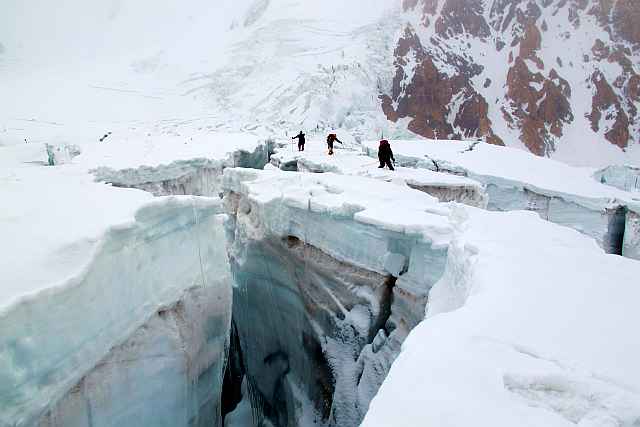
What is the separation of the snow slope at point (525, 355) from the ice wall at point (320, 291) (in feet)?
3.58

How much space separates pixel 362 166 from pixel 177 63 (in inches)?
998

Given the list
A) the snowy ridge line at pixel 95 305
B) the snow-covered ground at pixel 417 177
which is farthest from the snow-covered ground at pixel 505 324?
the snow-covered ground at pixel 417 177

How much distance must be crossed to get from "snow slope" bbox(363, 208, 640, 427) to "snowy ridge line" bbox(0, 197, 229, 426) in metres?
1.77

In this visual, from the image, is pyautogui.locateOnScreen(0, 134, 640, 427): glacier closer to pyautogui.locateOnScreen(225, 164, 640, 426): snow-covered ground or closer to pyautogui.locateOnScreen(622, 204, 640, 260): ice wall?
pyautogui.locateOnScreen(225, 164, 640, 426): snow-covered ground

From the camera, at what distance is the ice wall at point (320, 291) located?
396 centimetres

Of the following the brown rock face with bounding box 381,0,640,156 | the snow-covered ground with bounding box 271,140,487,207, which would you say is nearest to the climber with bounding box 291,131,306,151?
the snow-covered ground with bounding box 271,140,487,207

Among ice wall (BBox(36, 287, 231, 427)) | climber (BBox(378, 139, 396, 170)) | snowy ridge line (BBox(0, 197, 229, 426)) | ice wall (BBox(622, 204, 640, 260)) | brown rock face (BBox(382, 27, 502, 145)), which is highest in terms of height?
brown rock face (BBox(382, 27, 502, 145))

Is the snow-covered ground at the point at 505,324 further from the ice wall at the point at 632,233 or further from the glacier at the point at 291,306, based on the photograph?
the ice wall at the point at 632,233

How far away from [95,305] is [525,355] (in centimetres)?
236

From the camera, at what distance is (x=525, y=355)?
5.89ft

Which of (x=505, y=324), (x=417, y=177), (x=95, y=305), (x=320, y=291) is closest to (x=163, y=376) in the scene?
(x=95, y=305)

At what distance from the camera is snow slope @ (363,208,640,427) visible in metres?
1.48

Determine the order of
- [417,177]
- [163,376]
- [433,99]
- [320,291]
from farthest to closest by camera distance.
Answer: [433,99] < [417,177] < [320,291] < [163,376]

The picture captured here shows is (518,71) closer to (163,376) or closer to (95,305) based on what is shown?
(163,376)
